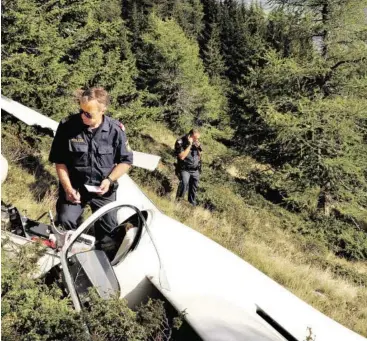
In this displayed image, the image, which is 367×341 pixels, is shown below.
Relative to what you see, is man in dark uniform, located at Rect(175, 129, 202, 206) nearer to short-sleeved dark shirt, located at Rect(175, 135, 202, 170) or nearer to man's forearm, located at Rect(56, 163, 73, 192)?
short-sleeved dark shirt, located at Rect(175, 135, 202, 170)

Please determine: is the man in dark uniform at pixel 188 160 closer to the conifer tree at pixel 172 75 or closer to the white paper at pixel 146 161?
the white paper at pixel 146 161

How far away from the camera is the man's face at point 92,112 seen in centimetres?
378

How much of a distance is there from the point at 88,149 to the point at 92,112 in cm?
40

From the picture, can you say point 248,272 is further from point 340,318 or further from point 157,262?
point 340,318

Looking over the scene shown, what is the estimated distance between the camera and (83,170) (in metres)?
4.13

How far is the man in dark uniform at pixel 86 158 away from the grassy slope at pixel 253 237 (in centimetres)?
107

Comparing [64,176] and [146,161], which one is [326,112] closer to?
[146,161]

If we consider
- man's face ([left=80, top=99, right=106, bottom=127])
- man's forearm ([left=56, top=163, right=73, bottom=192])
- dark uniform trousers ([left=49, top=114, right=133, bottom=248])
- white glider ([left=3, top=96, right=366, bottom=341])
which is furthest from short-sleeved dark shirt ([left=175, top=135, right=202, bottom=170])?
man's face ([left=80, top=99, right=106, bottom=127])

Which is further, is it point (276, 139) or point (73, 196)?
point (276, 139)

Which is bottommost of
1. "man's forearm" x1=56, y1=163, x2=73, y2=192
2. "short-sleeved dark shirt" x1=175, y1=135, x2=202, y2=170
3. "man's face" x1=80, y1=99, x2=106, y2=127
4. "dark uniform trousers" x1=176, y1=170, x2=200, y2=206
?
"dark uniform trousers" x1=176, y1=170, x2=200, y2=206

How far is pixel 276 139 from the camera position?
1390 cm

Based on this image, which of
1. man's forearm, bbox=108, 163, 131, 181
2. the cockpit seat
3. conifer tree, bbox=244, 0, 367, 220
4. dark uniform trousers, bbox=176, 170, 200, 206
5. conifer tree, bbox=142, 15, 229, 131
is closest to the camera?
the cockpit seat

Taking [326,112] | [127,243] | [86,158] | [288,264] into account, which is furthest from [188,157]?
[326,112]

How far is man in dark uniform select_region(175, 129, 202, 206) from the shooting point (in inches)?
349
